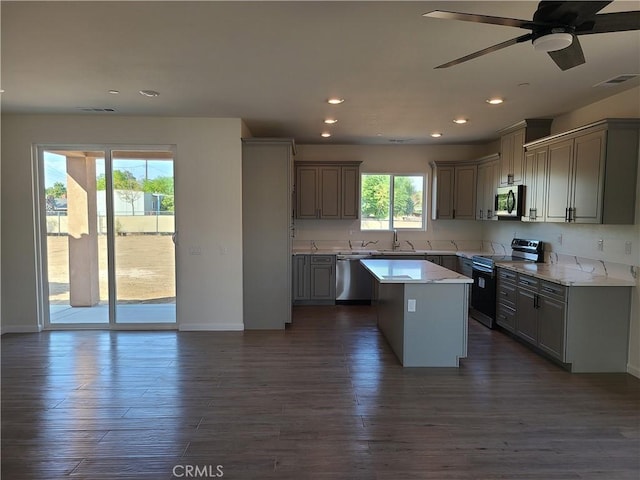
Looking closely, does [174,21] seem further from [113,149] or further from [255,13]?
[113,149]

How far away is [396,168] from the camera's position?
6.85 metres

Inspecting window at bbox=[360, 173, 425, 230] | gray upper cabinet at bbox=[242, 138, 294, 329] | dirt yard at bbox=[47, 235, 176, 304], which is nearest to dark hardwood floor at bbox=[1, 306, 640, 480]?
gray upper cabinet at bbox=[242, 138, 294, 329]

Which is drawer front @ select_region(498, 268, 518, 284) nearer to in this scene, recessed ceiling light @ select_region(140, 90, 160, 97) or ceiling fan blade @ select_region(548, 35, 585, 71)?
ceiling fan blade @ select_region(548, 35, 585, 71)

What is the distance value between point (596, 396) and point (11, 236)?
264 inches

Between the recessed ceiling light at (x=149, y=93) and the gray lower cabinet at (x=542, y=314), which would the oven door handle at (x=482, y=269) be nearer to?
the gray lower cabinet at (x=542, y=314)

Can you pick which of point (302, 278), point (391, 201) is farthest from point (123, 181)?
point (391, 201)

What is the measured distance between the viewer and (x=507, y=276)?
4664 mm

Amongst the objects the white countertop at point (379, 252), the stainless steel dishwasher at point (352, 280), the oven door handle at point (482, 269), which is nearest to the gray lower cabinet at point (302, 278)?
the white countertop at point (379, 252)

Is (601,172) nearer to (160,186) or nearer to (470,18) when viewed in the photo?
(470,18)

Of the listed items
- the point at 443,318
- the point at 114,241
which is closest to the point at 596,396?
the point at 443,318

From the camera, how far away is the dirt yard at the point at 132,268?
16.6 feet

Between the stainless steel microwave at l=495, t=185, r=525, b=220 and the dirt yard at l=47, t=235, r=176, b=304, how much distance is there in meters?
4.60

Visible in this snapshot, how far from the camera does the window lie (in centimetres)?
691

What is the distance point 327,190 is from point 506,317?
11.1 ft
